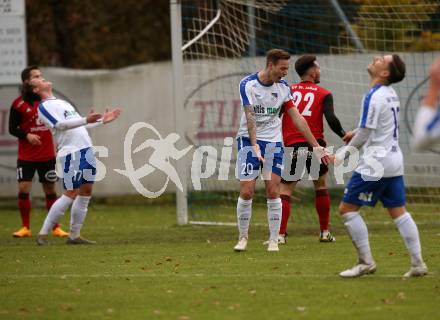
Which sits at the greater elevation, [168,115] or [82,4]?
[82,4]

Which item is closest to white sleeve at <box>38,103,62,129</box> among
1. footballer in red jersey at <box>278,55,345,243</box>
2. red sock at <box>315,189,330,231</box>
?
footballer in red jersey at <box>278,55,345,243</box>

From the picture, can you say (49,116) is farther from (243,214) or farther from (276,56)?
(276,56)

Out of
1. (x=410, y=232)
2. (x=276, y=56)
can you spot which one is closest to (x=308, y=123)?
(x=276, y=56)

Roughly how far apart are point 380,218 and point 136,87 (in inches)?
254

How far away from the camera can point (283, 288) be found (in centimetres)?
881

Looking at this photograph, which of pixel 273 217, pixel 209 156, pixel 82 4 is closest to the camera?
pixel 273 217

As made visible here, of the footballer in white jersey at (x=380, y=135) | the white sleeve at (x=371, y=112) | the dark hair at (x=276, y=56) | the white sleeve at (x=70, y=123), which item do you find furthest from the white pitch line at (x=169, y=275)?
the dark hair at (x=276, y=56)

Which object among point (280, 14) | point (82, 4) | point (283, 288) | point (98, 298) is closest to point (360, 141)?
point (283, 288)

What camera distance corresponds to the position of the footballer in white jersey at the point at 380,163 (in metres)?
8.88

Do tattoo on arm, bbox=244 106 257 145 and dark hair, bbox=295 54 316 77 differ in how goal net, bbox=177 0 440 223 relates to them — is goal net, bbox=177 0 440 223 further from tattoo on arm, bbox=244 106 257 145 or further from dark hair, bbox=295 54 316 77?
tattoo on arm, bbox=244 106 257 145

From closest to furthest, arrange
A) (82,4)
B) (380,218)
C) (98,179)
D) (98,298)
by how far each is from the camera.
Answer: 1. (98,298)
2. (380,218)
3. (98,179)
4. (82,4)

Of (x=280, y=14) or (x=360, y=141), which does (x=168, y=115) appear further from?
(x=360, y=141)

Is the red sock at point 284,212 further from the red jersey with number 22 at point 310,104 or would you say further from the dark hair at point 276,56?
the dark hair at point 276,56

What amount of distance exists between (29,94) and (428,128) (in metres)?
8.54
